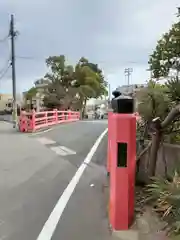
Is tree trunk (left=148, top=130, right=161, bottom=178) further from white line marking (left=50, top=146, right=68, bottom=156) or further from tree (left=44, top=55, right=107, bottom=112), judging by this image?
tree (left=44, top=55, right=107, bottom=112)

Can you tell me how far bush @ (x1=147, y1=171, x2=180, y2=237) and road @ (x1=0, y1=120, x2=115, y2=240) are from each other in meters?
0.80

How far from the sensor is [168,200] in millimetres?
4648

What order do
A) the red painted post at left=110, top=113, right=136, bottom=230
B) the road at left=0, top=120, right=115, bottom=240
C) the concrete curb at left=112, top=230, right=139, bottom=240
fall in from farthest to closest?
the road at left=0, top=120, right=115, bottom=240 < the red painted post at left=110, top=113, right=136, bottom=230 < the concrete curb at left=112, top=230, right=139, bottom=240

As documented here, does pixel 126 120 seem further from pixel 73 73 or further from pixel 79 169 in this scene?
pixel 73 73

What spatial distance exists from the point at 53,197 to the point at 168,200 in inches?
96.2

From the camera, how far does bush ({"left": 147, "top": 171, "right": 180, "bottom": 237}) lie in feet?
14.2

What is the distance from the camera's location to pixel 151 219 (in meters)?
5.02

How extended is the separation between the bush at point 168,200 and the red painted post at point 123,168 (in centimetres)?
49

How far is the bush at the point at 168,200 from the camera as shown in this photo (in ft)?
14.2

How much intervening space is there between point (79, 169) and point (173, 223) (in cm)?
487

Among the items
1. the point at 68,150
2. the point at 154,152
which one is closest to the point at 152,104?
the point at 154,152

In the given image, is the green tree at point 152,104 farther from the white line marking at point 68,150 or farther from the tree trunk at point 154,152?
the white line marking at point 68,150

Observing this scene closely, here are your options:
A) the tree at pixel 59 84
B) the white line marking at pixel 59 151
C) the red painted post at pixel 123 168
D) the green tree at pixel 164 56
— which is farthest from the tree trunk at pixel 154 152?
the tree at pixel 59 84

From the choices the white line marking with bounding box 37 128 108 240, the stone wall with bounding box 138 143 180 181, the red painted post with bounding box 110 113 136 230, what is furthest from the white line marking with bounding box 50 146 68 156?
the red painted post with bounding box 110 113 136 230
